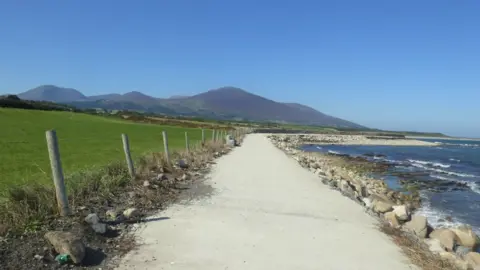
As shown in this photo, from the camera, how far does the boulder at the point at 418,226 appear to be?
340 inches

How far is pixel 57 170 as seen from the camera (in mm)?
6453

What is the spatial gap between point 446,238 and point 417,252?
201cm

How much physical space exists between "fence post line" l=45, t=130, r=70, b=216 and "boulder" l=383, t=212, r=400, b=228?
718 centimetres

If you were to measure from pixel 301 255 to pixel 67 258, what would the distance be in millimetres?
3532

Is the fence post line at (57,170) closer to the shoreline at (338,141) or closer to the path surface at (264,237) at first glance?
the path surface at (264,237)

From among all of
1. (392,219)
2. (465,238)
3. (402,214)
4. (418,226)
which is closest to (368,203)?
(402,214)

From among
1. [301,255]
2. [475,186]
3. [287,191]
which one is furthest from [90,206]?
[475,186]

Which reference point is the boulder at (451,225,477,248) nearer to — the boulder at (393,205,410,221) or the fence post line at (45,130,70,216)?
the boulder at (393,205,410,221)

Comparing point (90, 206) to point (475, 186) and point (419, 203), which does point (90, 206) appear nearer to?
point (419, 203)

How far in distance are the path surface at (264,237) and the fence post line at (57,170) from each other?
1431mm

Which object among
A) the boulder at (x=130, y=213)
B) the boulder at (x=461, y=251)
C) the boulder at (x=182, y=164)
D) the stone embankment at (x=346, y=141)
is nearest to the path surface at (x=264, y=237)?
the boulder at (x=130, y=213)

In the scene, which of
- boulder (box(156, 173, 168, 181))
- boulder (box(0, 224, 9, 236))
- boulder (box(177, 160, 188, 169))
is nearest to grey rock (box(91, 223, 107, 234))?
boulder (box(0, 224, 9, 236))

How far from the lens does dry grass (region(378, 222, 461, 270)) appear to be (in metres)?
Result: 6.08

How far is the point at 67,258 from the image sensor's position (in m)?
5.14
